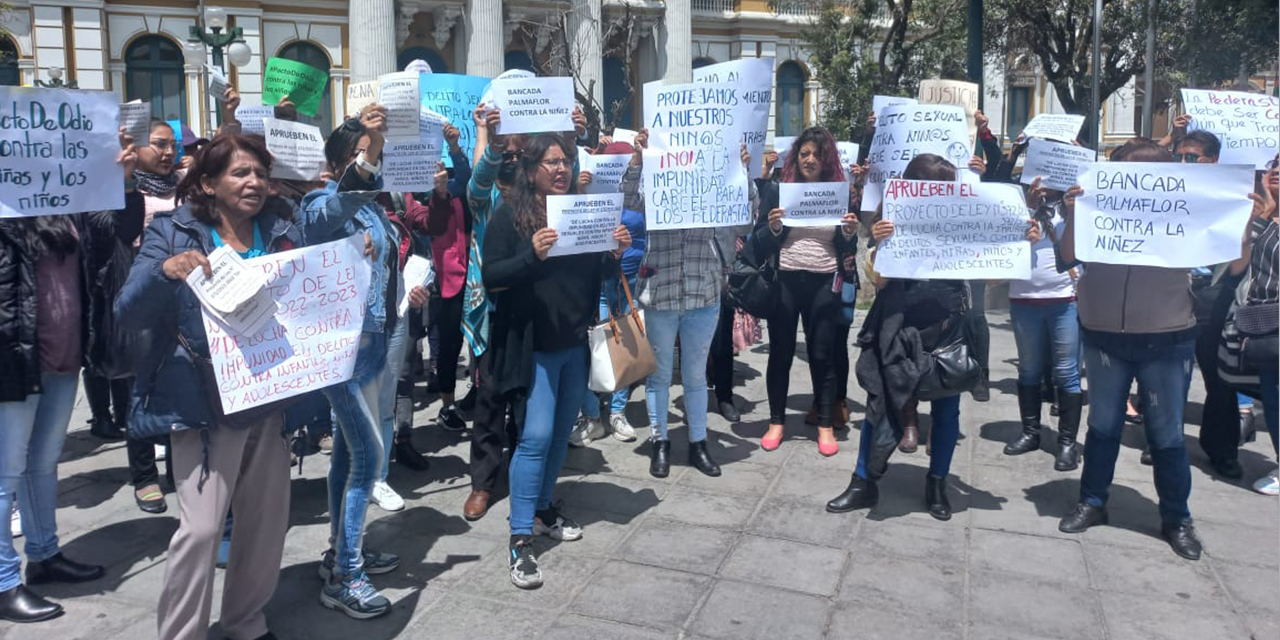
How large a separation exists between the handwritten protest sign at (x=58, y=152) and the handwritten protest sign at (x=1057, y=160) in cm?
484

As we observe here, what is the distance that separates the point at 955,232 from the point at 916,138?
1.44 metres

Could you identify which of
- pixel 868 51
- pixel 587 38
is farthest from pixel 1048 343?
pixel 587 38

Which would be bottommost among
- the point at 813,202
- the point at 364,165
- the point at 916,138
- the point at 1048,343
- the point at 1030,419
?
the point at 1030,419

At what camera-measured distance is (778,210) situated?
621 centimetres

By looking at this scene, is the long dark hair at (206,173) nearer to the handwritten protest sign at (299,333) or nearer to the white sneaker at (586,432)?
the handwritten protest sign at (299,333)

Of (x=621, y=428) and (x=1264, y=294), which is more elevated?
(x=1264, y=294)

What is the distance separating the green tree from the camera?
18375mm

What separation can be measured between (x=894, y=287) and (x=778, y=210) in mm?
1116

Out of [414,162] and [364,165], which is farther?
[414,162]

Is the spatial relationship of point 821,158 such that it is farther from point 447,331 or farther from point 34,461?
point 34,461

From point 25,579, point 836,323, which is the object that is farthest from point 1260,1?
point 25,579

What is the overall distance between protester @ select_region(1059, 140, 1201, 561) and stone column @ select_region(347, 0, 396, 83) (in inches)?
1101

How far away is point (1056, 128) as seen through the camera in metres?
6.89

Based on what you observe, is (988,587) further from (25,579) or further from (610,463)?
(25,579)
